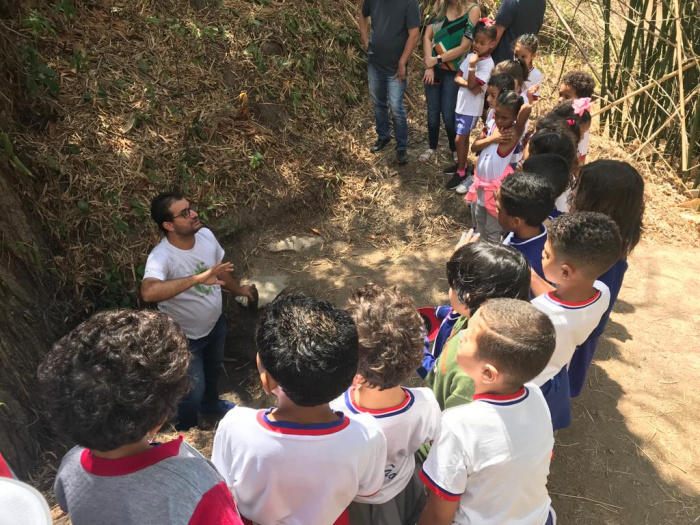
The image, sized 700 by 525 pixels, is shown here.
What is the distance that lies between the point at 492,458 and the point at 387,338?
51 centimetres

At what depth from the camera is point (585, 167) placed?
9.51ft

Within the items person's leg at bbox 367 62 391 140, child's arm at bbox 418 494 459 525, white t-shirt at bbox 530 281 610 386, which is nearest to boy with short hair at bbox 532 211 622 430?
white t-shirt at bbox 530 281 610 386

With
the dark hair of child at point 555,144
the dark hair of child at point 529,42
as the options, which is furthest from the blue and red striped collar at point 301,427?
the dark hair of child at point 529,42

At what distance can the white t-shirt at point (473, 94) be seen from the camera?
484 centimetres

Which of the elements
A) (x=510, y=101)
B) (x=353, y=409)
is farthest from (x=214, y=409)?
(x=510, y=101)

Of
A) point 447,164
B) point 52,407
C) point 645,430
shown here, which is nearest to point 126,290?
point 52,407

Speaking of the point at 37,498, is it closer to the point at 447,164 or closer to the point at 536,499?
the point at 536,499

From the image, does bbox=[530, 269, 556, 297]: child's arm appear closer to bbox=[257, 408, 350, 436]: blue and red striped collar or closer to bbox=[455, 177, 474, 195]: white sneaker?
bbox=[257, 408, 350, 436]: blue and red striped collar

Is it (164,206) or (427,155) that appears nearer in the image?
(164,206)

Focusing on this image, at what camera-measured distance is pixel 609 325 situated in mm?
4012

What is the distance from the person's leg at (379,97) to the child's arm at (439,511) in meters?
4.56

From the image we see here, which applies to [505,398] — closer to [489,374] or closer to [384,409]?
[489,374]

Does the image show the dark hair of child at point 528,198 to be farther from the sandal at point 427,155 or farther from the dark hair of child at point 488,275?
the sandal at point 427,155

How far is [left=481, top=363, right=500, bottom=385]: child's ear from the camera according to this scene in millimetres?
1668
